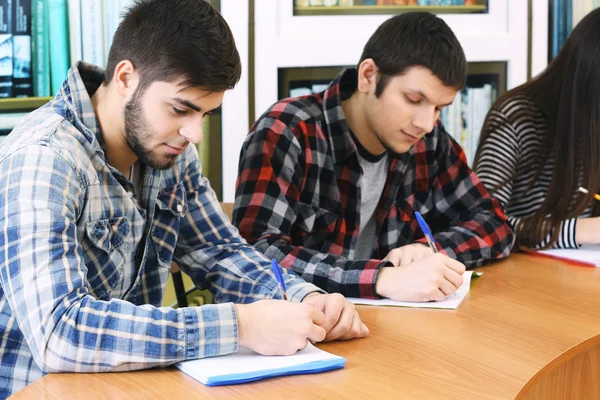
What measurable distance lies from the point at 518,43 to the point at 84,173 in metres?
1.99

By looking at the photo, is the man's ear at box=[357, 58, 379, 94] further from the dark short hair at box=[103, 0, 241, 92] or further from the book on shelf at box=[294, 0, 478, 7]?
the book on shelf at box=[294, 0, 478, 7]

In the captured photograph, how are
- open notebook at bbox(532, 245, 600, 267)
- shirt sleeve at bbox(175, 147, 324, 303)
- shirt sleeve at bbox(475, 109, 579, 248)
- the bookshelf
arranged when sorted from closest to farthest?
shirt sleeve at bbox(175, 147, 324, 303)
open notebook at bbox(532, 245, 600, 267)
shirt sleeve at bbox(475, 109, 579, 248)
the bookshelf

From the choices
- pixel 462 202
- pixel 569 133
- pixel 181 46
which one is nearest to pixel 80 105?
pixel 181 46

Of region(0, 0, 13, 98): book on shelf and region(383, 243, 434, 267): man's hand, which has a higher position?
region(0, 0, 13, 98): book on shelf

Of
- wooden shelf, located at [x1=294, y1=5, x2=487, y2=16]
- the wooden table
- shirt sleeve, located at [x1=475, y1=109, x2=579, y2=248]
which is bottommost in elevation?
the wooden table

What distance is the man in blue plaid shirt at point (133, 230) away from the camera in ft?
3.53

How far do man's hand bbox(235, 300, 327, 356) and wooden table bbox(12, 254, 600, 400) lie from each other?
64 millimetres

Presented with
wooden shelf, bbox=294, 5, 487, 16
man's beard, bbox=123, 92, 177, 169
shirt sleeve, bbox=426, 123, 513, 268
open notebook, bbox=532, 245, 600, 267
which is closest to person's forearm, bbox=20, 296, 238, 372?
man's beard, bbox=123, 92, 177, 169

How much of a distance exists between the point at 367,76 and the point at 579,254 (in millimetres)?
670

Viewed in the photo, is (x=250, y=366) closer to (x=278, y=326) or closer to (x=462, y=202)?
(x=278, y=326)

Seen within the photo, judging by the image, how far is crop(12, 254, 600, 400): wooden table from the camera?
1.04 meters

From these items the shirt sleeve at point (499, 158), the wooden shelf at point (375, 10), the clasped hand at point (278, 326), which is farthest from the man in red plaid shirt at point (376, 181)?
the wooden shelf at point (375, 10)

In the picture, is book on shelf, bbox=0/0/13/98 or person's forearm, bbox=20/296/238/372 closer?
person's forearm, bbox=20/296/238/372

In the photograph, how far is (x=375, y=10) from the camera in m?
2.62
